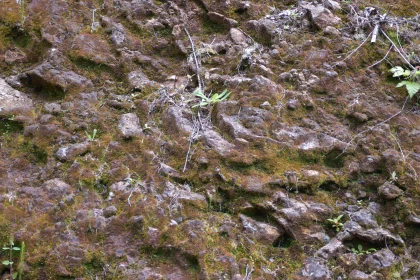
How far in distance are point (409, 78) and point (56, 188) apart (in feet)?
9.75

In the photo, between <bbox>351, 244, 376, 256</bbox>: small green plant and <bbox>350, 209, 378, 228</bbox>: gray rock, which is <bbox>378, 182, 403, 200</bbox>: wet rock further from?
<bbox>351, 244, 376, 256</bbox>: small green plant

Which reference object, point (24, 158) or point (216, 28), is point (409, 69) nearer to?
point (216, 28)

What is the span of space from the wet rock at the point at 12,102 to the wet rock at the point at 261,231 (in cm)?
188

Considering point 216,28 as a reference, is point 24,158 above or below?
below

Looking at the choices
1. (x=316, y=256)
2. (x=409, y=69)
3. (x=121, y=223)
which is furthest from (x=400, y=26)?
(x=121, y=223)

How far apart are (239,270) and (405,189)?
4.44ft

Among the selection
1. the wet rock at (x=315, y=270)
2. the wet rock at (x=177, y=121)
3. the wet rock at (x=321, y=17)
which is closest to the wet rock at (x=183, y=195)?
the wet rock at (x=177, y=121)

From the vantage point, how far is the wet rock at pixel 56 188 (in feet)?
9.78

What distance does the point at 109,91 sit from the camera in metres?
3.71

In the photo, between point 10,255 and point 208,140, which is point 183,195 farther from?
point 10,255

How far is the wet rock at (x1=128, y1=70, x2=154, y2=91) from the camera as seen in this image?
3766 millimetres

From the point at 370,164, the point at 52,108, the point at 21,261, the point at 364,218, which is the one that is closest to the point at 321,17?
the point at 370,164

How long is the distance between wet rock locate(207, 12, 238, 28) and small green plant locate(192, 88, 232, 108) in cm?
87

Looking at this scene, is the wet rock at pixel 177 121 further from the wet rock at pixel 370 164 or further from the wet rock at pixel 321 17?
the wet rock at pixel 321 17
